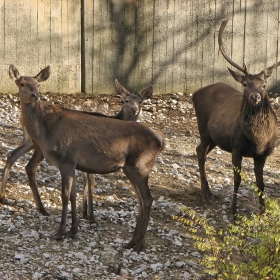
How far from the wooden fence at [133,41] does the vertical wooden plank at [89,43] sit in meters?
0.02

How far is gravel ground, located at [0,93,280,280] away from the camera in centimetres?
855

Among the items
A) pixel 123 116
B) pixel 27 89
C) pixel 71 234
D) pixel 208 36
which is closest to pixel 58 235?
pixel 71 234

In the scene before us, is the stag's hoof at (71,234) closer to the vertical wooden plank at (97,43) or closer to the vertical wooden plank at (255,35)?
the vertical wooden plank at (97,43)

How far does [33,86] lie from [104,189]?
80.9 inches

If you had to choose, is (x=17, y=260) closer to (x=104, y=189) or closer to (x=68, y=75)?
(x=104, y=189)

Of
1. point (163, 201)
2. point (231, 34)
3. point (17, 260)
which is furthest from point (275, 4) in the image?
point (17, 260)

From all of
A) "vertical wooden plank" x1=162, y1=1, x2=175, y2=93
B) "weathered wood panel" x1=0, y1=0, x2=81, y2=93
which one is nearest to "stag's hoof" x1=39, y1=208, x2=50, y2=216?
"weathered wood panel" x1=0, y1=0, x2=81, y2=93

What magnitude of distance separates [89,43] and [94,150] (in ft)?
20.4

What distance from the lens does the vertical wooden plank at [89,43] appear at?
1495 centimetres

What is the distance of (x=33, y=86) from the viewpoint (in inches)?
371

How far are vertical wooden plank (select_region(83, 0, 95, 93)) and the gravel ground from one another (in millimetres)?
1848

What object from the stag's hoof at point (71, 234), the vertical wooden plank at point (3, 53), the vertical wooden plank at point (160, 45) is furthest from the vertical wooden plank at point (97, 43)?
the stag's hoof at point (71, 234)

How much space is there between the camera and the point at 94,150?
9.16 meters

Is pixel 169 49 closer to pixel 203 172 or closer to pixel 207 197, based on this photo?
pixel 203 172
